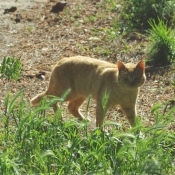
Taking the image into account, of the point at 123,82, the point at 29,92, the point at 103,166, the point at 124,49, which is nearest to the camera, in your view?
the point at 103,166

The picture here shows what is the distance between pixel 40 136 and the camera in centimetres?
450

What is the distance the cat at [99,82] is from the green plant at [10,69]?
939 mm

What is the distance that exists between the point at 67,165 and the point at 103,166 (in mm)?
323

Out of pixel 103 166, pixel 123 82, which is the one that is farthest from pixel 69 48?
pixel 103 166

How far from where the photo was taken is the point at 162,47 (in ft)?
23.0

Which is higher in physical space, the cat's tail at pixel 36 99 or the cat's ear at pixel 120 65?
the cat's ear at pixel 120 65

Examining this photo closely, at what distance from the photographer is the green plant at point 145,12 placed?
7961mm

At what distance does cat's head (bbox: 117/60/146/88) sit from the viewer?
5.42 metres

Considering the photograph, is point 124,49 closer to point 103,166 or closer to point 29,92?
point 29,92

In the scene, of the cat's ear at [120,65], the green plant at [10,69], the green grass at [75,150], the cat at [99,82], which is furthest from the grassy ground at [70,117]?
the cat's ear at [120,65]

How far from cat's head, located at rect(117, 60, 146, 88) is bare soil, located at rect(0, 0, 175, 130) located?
24.9 inches

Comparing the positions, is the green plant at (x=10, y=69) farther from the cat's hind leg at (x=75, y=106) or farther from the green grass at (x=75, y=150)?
the green grass at (x=75, y=150)

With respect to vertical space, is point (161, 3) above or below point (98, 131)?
above

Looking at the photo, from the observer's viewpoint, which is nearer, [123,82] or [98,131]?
[98,131]
